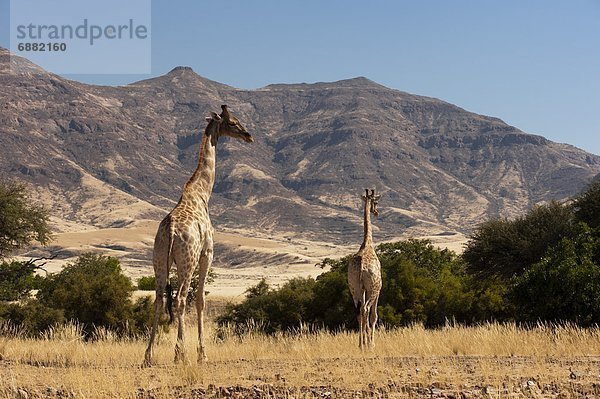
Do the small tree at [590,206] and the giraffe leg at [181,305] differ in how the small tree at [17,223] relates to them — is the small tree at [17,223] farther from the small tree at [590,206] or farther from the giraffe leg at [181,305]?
the small tree at [590,206]

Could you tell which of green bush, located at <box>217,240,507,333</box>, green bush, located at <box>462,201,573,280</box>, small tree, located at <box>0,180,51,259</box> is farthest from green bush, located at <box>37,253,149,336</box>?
green bush, located at <box>462,201,573,280</box>

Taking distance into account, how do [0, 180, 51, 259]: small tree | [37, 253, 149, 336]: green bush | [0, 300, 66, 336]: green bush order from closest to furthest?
[0, 300, 66, 336]: green bush, [0, 180, 51, 259]: small tree, [37, 253, 149, 336]: green bush

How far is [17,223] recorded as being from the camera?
1154 inches

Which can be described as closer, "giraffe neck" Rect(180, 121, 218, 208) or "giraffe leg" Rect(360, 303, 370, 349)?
"giraffe neck" Rect(180, 121, 218, 208)

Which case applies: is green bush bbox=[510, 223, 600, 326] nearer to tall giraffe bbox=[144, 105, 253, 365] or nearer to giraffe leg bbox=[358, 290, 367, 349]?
giraffe leg bbox=[358, 290, 367, 349]

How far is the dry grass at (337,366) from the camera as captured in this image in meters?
10.3

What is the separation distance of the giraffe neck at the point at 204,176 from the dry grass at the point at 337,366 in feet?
9.96

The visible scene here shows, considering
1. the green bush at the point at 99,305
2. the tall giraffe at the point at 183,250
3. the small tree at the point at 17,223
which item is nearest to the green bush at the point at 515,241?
the green bush at the point at 99,305

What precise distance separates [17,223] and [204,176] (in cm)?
1615

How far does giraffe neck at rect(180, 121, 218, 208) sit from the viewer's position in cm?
1517

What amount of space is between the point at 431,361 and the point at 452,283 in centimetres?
1781

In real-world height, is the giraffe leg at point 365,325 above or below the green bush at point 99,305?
above

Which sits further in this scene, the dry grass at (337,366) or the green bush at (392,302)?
the green bush at (392,302)

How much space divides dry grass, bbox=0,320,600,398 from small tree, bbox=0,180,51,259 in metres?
12.6
